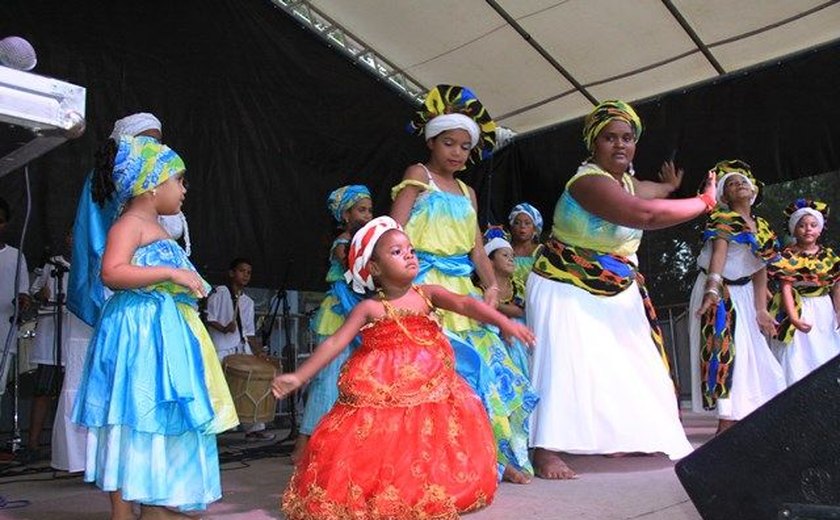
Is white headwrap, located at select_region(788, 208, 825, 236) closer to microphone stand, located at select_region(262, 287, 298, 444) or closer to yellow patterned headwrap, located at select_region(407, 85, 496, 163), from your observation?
yellow patterned headwrap, located at select_region(407, 85, 496, 163)

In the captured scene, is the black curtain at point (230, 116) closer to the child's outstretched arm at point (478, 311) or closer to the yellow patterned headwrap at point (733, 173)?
the yellow patterned headwrap at point (733, 173)

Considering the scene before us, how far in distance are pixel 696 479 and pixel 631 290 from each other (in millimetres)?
2480

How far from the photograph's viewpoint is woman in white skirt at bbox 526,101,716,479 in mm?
3643

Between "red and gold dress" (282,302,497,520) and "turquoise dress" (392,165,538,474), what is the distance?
1.99 ft

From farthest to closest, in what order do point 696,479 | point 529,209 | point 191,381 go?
point 529,209 → point 191,381 → point 696,479

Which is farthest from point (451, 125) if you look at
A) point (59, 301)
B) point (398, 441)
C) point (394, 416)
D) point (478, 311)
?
point (59, 301)

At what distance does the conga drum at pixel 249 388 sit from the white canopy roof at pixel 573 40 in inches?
122

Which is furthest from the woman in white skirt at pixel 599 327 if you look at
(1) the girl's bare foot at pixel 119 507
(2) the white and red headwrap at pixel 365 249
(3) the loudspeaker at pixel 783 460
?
(3) the loudspeaker at pixel 783 460

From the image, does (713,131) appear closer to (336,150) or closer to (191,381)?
(336,150)

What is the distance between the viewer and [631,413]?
3.67 m

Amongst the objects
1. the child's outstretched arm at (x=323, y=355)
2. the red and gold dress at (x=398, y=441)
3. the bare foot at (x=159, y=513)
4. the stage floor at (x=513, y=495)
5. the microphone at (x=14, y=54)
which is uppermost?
the microphone at (x=14, y=54)

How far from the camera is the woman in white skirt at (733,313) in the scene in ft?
15.7

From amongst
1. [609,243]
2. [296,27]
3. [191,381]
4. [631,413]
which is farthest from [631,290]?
[296,27]

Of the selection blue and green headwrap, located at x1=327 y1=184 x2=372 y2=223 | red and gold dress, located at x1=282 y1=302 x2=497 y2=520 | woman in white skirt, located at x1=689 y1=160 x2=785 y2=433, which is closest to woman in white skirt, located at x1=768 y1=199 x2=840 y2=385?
woman in white skirt, located at x1=689 y1=160 x2=785 y2=433
